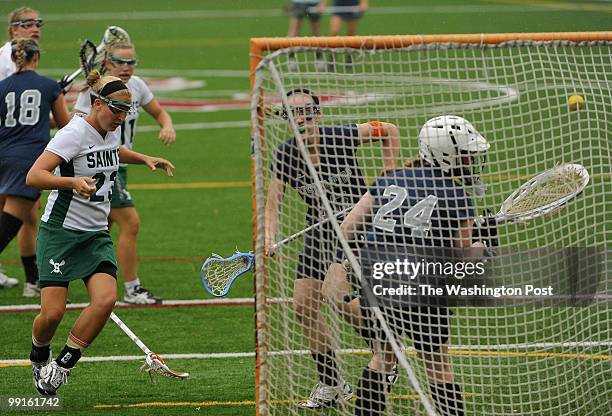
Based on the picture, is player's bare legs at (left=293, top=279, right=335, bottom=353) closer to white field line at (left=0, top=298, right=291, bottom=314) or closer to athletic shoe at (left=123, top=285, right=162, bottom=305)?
white field line at (left=0, top=298, right=291, bottom=314)

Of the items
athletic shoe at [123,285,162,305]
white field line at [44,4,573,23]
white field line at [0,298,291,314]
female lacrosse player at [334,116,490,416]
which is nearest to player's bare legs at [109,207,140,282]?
athletic shoe at [123,285,162,305]

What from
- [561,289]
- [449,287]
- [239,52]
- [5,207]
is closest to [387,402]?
[449,287]

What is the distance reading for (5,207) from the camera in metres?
9.11

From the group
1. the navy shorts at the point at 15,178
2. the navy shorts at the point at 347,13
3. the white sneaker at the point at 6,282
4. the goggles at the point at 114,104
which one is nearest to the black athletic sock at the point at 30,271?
the white sneaker at the point at 6,282

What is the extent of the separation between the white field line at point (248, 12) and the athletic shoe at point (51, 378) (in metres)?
24.1

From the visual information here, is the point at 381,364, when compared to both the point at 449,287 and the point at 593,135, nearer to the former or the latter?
the point at 449,287

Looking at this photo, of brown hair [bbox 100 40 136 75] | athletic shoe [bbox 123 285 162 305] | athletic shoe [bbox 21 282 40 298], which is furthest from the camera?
athletic shoe [bbox 21 282 40 298]

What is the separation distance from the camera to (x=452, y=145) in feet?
19.7

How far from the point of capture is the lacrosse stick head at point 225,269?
679 cm

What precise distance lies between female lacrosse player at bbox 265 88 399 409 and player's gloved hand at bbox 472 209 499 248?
0.58 m

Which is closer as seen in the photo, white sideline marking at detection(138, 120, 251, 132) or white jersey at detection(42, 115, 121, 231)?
white jersey at detection(42, 115, 121, 231)

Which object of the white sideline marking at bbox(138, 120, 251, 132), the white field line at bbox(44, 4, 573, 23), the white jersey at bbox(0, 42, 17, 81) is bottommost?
the white sideline marking at bbox(138, 120, 251, 132)

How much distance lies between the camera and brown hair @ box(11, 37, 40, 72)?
8.77 meters
